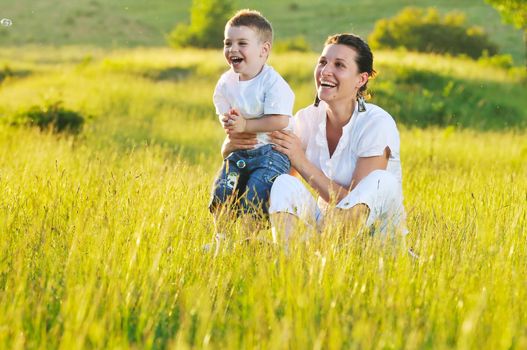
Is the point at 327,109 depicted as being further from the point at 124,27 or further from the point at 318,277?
the point at 124,27

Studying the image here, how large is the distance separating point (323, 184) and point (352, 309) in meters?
1.64

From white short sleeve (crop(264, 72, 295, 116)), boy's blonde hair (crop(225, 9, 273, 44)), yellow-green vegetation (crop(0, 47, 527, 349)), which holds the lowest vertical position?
yellow-green vegetation (crop(0, 47, 527, 349))

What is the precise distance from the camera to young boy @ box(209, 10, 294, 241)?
523 cm

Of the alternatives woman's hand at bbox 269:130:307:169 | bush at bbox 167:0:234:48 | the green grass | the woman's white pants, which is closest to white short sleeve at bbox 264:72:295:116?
woman's hand at bbox 269:130:307:169

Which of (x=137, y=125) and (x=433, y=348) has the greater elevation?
(x=433, y=348)

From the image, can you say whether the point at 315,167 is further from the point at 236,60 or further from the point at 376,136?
the point at 236,60

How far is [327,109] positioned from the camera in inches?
210

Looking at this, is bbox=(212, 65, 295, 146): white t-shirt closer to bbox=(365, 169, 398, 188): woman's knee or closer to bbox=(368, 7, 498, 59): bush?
bbox=(365, 169, 398, 188): woman's knee

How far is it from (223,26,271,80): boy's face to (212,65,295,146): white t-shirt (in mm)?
86

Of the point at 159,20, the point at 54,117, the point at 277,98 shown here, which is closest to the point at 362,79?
the point at 277,98

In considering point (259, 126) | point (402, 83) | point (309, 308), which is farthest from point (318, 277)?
point (402, 83)

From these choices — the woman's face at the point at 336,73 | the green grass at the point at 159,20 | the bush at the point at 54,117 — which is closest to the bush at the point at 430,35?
the green grass at the point at 159,20

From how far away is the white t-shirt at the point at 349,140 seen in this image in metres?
5.03

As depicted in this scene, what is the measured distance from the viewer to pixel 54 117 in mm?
12914
